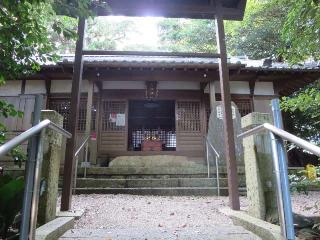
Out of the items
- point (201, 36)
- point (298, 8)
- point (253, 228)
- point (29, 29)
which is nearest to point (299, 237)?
point (253, 228)

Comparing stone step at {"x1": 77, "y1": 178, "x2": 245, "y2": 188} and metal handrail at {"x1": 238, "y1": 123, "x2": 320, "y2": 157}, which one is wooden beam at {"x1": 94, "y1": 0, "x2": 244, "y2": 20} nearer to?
metal handrail at {"x1": 238, "y1": 123, "x2": 320, "y2": 157}

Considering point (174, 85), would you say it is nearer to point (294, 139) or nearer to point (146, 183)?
point (146, 183)

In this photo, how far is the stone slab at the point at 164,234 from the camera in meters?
2.88

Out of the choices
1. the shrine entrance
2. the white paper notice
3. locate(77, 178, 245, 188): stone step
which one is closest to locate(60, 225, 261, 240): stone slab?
locate(77, 178, 245, 188): stone step

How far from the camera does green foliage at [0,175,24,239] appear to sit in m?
2.39

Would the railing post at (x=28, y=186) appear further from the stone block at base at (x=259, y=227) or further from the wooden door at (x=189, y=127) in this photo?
the wooden door at (x=189, y=127)

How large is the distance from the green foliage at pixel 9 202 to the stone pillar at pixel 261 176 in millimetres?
2585

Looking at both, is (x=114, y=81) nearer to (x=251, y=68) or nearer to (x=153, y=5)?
(x=251, y=68)

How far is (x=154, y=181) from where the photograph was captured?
23.9 feet

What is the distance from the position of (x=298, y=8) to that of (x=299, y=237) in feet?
8.11

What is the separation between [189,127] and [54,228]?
8.41m

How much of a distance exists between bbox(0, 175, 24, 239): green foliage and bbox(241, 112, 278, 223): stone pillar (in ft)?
8.48

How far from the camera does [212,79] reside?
10.2 meters

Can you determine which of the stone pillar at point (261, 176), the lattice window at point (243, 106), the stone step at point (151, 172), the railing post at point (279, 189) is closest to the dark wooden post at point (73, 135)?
the stone pillar at point (261, 176)
